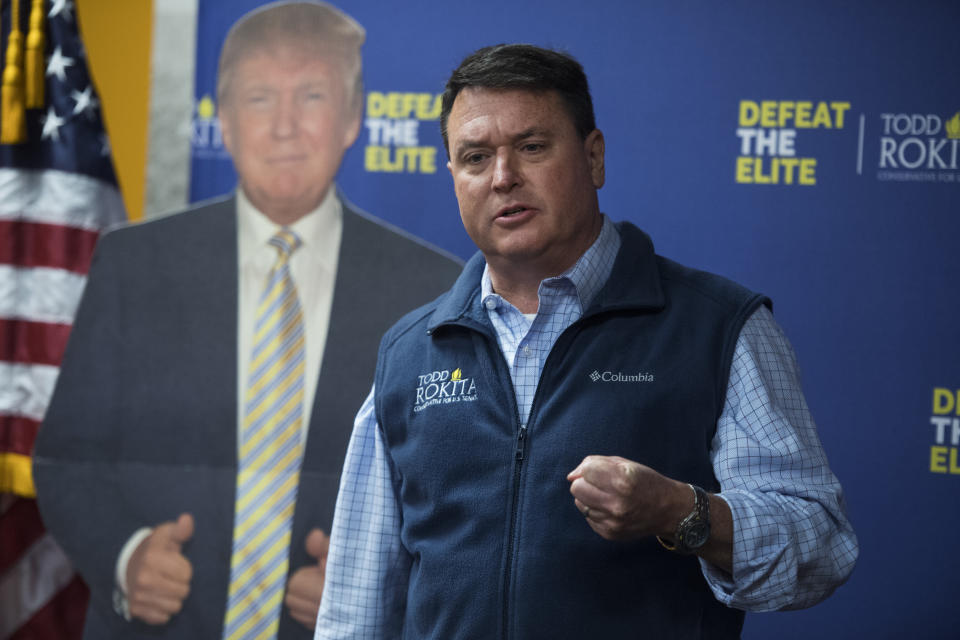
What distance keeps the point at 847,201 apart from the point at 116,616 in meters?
2.13

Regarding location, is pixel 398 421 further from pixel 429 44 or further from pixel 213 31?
pixel 213 31

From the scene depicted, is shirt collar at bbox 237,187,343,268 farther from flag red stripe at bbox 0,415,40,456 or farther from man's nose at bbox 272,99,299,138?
flag red stripe at bbox 0,415,40,456

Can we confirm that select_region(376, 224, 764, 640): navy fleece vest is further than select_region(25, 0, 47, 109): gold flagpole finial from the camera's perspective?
No

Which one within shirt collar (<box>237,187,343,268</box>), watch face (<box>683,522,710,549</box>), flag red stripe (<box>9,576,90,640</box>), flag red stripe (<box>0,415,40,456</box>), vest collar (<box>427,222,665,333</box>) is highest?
shirt collar (<box>237,187,343,268</box>)

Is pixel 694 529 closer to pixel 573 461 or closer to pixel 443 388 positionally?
pixel 573 461

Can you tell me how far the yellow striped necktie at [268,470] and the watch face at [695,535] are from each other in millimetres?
1419

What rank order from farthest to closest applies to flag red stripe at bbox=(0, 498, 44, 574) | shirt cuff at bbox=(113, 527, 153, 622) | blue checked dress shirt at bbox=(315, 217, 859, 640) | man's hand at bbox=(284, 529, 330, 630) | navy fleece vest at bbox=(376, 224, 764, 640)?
flag red stripe at bbox=(0, 498, 44, 574), shirt cuff at bbox=(113, 527, 153, 622), man's hand at bbox=(284, 529, 330, 630), navy fleece vest at bbox=(376, 224, 764, 640), blue checked dress shirt at bbox=(315, 217, 859, 640)

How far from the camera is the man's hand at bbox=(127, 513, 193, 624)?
2.50m

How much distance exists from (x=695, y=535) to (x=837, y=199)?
46.4 inches

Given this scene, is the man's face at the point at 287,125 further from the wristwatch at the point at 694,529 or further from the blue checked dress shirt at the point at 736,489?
the wristwatch at the point at 694,529

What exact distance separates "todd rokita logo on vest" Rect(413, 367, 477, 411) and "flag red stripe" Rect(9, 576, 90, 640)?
1598mm

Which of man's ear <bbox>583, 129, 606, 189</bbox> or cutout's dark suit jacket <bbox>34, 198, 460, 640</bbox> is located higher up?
man's ear <bbox>583, 129, 606, 189</bbox>

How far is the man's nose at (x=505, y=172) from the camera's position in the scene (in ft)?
4.97

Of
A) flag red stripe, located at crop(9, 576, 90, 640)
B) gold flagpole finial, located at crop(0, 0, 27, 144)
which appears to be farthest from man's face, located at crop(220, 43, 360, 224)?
flag red stripe, located at crop(9, 576, 90, 640)
